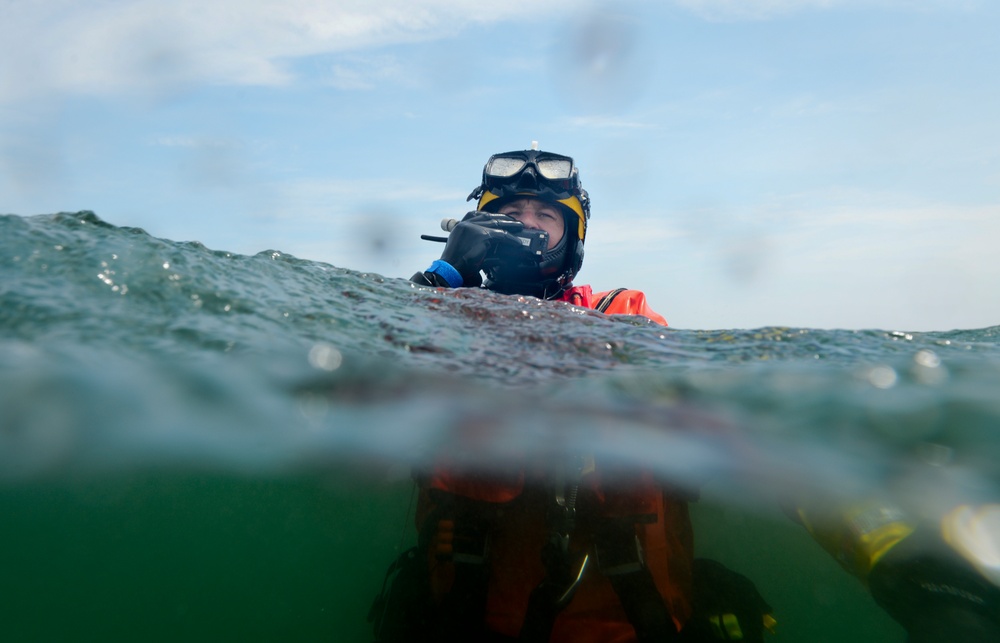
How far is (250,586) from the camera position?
16.0ft

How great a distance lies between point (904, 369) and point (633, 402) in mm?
1607

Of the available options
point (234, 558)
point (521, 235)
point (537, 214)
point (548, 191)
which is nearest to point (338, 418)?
point (234, 558)

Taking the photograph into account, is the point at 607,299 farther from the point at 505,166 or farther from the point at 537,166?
the point at 505,166

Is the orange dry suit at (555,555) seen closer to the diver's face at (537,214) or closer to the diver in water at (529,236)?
the diver in water at (529,236)

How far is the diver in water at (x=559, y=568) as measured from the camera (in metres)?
3.17

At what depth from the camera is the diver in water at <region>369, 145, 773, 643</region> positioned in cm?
317

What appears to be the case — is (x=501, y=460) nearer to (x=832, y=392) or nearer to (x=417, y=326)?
(x=417, y=326)

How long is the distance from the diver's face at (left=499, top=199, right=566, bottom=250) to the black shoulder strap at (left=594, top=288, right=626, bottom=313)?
88 centimetres

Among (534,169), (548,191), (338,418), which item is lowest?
(338,418)

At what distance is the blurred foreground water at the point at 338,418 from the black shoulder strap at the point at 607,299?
100 centimetres

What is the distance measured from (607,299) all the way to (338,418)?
3.24 m

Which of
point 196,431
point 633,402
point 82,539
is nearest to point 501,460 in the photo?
point 633,402

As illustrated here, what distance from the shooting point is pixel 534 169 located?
20.7 feet

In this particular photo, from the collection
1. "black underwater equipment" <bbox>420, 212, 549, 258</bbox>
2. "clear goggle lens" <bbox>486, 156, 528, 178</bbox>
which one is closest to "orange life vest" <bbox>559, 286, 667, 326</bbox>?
"black underwater equipment" <bbox>420, 212, 549, 258</bbox>
